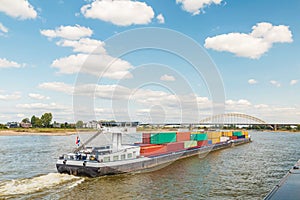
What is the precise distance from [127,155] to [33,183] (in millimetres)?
10348

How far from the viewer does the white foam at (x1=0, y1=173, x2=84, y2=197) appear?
2106 cm

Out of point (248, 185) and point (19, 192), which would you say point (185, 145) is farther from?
point (19, 192)

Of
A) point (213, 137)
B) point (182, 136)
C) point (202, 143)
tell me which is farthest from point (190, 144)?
point (213, 137)

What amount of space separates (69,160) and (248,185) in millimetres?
18090

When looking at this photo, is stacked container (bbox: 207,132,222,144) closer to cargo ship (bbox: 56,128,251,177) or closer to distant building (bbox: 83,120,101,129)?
cargo ship (bbox: 56,128,251,177)

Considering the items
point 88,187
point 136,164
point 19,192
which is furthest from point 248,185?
point 19,192

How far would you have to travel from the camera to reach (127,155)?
30094 mm

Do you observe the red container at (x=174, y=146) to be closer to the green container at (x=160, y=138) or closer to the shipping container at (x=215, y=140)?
the green container at (x=160, y=138)

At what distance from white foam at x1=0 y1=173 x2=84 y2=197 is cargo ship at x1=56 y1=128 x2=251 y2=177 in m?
1.08

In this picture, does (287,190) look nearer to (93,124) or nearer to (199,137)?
(93,124)

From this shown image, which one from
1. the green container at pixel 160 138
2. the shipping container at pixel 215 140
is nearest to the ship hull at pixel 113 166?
the green container at pixel 160 138

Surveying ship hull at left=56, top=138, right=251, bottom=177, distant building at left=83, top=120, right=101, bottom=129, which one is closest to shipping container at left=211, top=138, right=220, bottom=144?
ship hull at left=56, top=138, right=251, bottom=177

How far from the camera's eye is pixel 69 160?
88.4 ft

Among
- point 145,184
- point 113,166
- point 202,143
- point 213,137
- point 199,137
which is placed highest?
point 199,137
